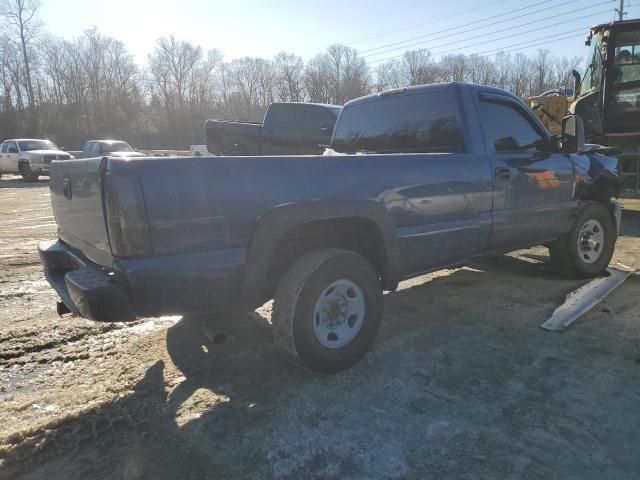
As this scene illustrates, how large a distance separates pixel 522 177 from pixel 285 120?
7.56 meters

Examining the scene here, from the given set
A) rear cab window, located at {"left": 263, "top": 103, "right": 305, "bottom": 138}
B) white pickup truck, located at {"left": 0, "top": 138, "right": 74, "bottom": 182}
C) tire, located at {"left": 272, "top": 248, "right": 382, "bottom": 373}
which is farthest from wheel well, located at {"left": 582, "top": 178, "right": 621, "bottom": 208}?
white pickup truck, located at {"left": 0, "top": 138, "right": 74, "bottom": 182}

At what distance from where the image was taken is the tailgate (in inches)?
99.4

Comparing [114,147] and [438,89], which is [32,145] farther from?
[438,89]

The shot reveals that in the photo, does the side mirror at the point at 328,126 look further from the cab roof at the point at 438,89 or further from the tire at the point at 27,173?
the tire at the point at 27,173

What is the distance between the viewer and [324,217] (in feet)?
9.44

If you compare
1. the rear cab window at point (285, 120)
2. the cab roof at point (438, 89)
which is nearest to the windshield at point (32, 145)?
the rear cab window at point (285, 120)

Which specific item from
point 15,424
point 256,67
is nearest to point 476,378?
point 15,424

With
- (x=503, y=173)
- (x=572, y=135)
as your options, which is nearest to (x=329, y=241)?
(x=503, y=173)

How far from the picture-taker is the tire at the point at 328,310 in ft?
9.33

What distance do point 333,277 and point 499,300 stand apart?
234 cm

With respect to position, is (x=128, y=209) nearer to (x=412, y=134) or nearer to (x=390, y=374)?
(x=390, y=374)

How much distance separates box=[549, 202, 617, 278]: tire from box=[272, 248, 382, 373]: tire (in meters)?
2.87

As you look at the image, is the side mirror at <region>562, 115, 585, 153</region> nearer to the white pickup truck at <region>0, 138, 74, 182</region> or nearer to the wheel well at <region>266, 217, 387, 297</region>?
the wheel well at <region>266, 217, 387, 297</region>

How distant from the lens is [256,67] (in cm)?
8194
